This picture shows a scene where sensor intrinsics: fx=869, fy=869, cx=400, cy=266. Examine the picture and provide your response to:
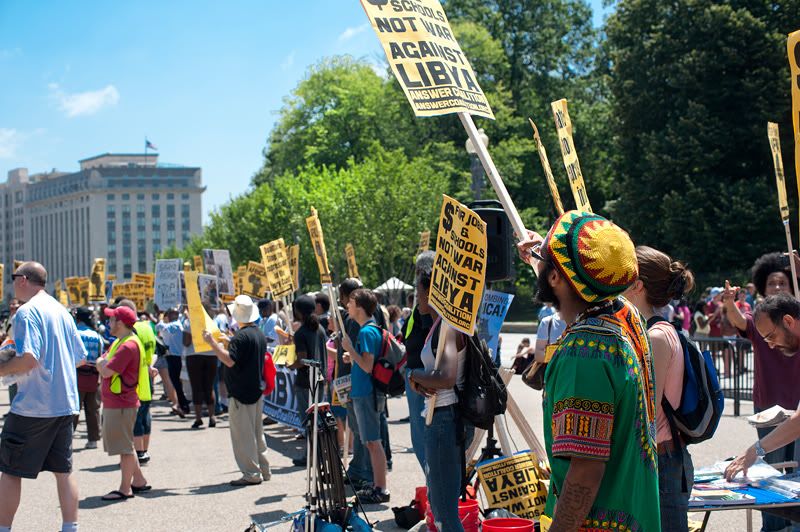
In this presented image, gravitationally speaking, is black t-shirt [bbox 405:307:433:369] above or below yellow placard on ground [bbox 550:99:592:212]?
below

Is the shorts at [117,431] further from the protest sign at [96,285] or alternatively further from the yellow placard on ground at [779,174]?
the protest sign at [96,285]

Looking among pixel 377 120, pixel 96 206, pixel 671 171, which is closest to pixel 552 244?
pixel 671 171

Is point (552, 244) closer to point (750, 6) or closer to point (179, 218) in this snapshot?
point (750, 6)

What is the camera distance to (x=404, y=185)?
133 ft

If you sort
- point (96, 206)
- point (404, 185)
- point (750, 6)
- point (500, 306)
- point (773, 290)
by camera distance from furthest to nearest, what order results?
point (96, 206) < point (404, 185) < point (750, 6) < point (500, 306) < point (773, 290)

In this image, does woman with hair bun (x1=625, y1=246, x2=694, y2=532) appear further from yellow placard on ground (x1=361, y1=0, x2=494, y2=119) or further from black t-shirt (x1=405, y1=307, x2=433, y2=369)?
black t-shirt (x1=405, y1=307, x2=433, y2=369)

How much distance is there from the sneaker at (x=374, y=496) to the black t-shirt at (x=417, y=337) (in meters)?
2.36

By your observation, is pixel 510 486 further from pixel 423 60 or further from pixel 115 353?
pixel 115 353

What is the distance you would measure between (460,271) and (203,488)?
200 inches

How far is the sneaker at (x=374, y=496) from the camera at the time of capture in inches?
316

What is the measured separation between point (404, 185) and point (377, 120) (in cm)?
1263

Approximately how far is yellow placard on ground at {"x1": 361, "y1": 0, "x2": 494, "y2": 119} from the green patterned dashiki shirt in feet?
9.71

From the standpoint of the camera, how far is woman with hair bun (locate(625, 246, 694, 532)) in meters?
3.89

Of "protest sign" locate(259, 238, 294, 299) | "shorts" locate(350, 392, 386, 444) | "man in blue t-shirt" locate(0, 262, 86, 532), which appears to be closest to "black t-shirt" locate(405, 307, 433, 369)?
"shorts" locate(350, 392, 386, 444)
